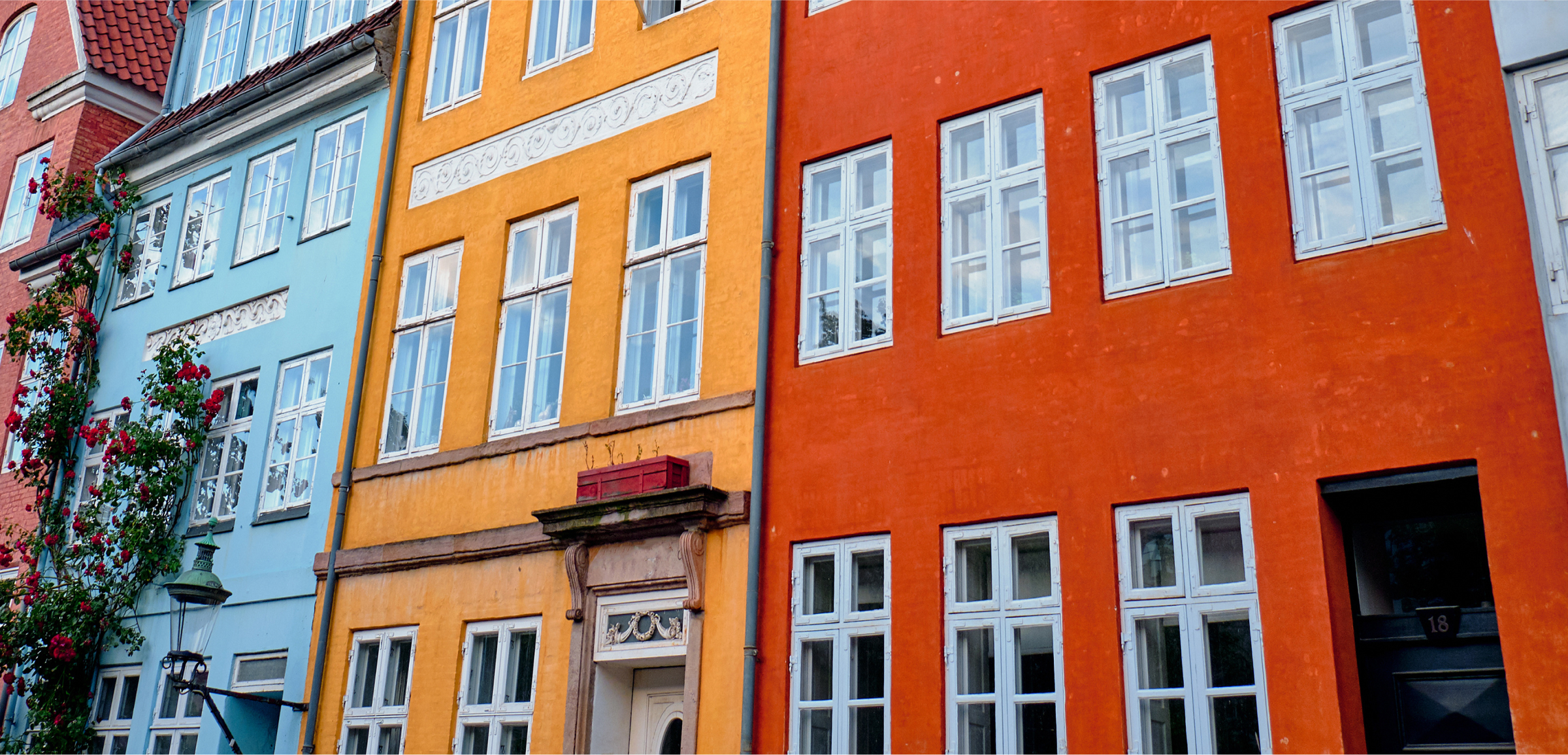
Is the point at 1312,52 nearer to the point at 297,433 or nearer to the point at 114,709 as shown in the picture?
the point at 297,433

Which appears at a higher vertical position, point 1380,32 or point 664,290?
point 1380,32

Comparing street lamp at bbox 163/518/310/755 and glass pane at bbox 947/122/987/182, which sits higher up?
glass pane at bbox 947/122/987/182

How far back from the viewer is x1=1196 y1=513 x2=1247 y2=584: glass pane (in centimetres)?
813

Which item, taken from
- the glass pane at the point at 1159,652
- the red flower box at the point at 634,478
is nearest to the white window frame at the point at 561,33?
the red flower box at the point at 634,478

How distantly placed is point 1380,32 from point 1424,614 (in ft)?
11.3

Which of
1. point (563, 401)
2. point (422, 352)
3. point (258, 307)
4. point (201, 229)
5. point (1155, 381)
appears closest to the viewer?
point (1155, 381)

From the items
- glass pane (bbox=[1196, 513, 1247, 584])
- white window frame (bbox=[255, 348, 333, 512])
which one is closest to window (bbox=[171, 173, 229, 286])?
white window frame (bbox=[255, 348, 333, 512])

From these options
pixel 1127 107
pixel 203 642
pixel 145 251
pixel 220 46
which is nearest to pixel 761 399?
pixel 1127 107

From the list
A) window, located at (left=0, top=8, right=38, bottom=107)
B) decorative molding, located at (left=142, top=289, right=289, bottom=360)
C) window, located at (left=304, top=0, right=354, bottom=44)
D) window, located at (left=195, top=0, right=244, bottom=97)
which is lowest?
decorative molding, located at (left=142, top=289, right=289, bottom=360)

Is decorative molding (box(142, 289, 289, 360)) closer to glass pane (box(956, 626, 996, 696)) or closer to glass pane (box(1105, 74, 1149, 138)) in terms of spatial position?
glass pane (box(956, 626, 996, 696))

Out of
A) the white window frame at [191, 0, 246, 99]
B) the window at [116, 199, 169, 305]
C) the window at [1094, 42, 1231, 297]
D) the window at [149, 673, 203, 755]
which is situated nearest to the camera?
the window at [1094, 42, 1231, 297]

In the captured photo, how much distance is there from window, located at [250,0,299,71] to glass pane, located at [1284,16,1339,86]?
12.2m

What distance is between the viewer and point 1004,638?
884cm

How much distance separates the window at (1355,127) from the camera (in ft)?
26.6
